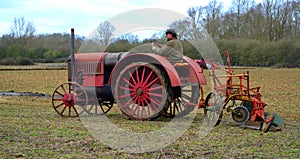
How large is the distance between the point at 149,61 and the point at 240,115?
7.13 ft

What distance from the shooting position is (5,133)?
23.8 ft

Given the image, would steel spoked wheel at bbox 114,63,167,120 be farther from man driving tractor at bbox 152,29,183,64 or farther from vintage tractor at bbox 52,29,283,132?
man driving tractor at bbox 152,29,183,64

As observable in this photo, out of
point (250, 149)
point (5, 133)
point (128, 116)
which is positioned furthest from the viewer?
point (128, 116)

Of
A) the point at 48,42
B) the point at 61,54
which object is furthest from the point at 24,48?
the point at 61,54

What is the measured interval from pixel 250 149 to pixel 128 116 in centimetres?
337

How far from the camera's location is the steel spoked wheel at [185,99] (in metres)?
9.22

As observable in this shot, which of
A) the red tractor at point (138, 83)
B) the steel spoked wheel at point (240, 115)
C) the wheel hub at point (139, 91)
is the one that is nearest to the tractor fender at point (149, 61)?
the red tractor at point (138, 83)

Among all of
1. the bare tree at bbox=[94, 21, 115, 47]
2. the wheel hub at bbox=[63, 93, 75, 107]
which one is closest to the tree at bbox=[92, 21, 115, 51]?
the bare tree at bbox=[94, 21, 115, 47]

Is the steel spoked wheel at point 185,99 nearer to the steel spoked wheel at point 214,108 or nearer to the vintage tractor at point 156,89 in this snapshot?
the vintage tractor at point 156,89

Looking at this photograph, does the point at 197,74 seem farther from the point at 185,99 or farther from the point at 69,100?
the point at 69,100

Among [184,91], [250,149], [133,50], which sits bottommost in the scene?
[250,149]

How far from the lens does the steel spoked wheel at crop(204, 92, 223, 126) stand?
8.45 metres

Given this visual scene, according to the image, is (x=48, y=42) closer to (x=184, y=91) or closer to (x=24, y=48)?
(x=24, y=48)

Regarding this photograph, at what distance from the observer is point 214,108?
8477 millimetres
